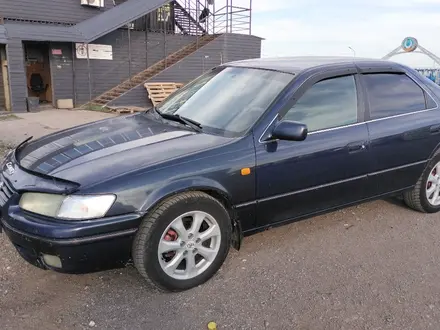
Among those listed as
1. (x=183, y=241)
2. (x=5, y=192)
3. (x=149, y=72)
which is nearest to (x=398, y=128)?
(x=183, y=241)

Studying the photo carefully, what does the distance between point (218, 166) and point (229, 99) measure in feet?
2.73

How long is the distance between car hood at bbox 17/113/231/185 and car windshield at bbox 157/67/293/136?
0.20m

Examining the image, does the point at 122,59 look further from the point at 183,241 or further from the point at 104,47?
the point at 183,241

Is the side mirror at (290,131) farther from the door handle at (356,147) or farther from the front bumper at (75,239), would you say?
the front bumper at (75,239)

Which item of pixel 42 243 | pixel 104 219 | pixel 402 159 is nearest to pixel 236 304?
pixel 104 219

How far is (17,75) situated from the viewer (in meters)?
14.1

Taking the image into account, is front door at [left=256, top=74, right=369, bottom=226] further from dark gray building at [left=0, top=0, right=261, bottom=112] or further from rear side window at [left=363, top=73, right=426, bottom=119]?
dark gray building at [left=0, top=0, right=261, bottom=112]

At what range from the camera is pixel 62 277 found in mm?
3068

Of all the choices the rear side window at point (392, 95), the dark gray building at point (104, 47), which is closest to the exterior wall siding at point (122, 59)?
the dark gray building at point (104, 47)

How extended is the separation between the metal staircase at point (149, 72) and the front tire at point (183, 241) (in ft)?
44.7

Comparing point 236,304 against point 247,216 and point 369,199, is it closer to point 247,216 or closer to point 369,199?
point 247,216

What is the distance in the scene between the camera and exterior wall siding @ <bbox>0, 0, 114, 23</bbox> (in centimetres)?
1430

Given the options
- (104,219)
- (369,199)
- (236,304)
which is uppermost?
(104,219)

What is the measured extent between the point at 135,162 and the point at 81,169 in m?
0.35
